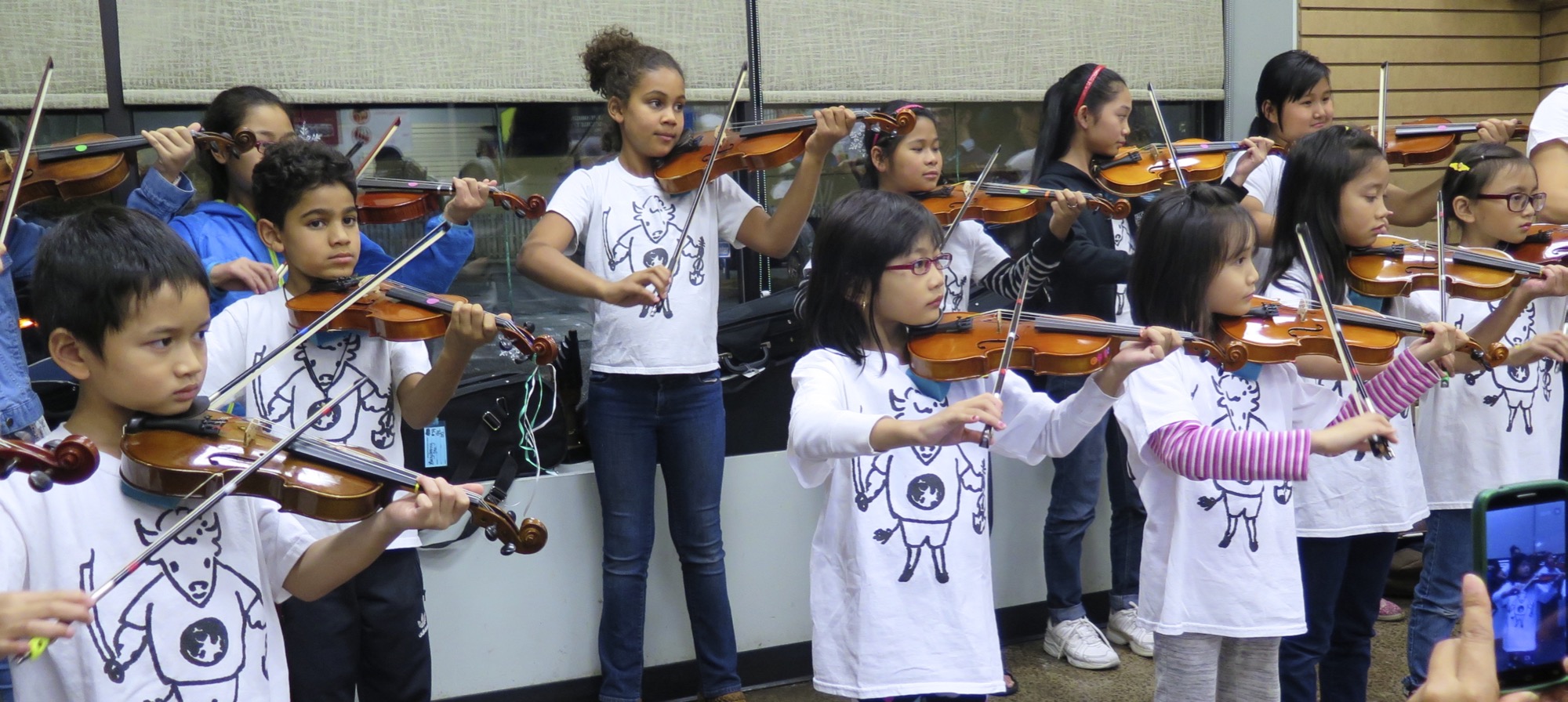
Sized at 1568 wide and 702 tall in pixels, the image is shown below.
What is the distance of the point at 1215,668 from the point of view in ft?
7.27

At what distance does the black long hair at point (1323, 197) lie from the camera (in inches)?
106

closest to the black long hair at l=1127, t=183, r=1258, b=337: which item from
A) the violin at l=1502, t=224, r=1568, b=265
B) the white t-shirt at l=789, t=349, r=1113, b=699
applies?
the white t-shirt at l=789, t=349, r=1113, b=699

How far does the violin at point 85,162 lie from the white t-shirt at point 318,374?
0.40 metres

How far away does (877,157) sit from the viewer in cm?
306

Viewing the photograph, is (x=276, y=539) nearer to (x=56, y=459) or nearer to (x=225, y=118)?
(x=56, y=459)

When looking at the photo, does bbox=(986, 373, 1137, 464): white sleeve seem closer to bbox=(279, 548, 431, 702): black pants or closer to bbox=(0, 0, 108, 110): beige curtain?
bbox=(279, 548, 431, 702): black pants

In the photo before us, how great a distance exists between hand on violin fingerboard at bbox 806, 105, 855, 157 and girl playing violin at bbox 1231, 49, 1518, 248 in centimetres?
129

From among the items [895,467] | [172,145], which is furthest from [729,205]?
[172,145]

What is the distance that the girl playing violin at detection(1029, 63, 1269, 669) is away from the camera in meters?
3.18

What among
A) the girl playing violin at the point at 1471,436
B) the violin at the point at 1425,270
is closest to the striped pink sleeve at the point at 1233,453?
the violin at the point at 1425,270

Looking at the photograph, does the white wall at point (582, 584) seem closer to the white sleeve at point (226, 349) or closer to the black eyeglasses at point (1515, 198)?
the white sleeve at point (226, 349)

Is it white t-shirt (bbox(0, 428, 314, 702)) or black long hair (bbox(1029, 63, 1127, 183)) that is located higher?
black long hair (bbox(1029, 63, 1127, 183))

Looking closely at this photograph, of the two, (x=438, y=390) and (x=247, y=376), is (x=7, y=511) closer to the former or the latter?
(x=247, y=376)

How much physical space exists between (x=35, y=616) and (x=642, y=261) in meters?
1.68
